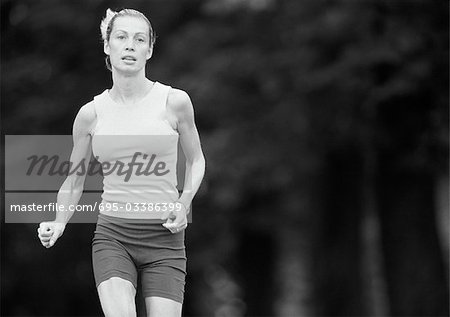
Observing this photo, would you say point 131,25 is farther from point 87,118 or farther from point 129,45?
point 87,118

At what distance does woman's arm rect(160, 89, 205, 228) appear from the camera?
214 inches

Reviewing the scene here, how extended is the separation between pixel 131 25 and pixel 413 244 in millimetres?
11724

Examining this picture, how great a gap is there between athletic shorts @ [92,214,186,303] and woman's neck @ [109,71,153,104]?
2.04 feet

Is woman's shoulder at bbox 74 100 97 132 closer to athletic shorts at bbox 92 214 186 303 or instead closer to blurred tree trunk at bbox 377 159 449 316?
athletic shorts at bbox 92 214 186 303

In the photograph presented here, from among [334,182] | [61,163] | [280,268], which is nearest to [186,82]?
[334,182]

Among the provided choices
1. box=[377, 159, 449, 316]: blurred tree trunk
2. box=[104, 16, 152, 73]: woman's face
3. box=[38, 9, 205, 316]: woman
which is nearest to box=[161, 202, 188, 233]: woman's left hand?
box=[38, 9, 205, 316]: woman

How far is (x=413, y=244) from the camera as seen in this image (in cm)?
1641

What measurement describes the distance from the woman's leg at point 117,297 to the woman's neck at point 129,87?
0.93 metres

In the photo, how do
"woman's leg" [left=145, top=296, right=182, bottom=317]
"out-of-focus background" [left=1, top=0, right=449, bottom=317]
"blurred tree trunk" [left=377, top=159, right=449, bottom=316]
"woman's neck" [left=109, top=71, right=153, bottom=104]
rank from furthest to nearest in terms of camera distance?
1. "blurred tree trunk" [left=377, top=159, right=449, bottom=316]
2. "out-of-focus background" [left=1, top=0, right=449, bottom=317]
3. "woman's neck" [left=109, top=71, right=153, bottom=104]
4. "woman's leg" [left=145, top=296, right=182, bottom=317]

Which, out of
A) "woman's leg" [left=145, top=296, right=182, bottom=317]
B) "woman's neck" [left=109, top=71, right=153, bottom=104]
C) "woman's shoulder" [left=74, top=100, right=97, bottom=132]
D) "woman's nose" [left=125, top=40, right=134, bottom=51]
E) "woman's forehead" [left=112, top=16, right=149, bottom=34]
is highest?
"woman's forehead" [left=112, top=16, right=149, bottom=34]

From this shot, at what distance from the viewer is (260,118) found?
57.0ft

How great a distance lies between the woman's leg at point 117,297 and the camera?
5.15 metres

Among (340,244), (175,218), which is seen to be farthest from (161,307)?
(340,244)

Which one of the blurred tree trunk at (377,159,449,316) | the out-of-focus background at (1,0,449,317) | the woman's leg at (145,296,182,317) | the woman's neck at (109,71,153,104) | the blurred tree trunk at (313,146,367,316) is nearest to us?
the woman's leg at (145,296,182,317)
